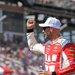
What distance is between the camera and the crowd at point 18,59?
12891 mm

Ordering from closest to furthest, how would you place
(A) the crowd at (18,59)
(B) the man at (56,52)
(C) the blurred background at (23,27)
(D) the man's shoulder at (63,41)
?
1. (B) the man at (56,52)
2. (D) the man's shoulder at (63,41)
3. (A) the crowd at (18,59)
4. (C) the blurred background at (23,27)

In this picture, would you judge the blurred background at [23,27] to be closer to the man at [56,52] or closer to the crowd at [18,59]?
the crowd at [18,59]

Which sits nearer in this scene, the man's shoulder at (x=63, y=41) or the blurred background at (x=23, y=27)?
the man's shoulder at (x=63, y=41)

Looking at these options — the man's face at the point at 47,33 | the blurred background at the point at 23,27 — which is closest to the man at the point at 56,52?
the man's face at the point at 47,33

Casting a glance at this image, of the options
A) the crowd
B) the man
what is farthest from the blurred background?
the man

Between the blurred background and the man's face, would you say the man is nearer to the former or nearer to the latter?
the man's face

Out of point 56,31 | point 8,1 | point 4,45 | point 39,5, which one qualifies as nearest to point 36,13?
point 39,5

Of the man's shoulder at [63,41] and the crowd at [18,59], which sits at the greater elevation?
the man's shoulder at [63,41]

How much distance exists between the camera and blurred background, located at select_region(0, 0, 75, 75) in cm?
1338

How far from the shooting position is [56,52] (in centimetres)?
311

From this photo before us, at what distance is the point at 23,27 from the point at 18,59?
2.08m

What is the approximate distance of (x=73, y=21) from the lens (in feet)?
57.4

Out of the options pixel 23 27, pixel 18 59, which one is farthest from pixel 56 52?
pixel 23 27

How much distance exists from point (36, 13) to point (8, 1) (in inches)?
69.9
